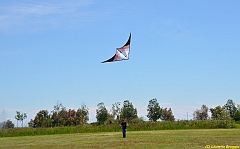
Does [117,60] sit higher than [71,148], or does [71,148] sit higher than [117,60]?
[117,60]

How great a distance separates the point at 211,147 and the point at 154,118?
60.6 meters

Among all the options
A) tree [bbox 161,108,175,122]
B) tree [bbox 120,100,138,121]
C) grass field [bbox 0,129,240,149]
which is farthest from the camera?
tree [bbox 161,108,175,122]

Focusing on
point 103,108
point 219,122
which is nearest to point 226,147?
point 219,122

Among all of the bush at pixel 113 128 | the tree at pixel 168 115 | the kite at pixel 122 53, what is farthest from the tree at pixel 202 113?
the kite at pixel 122 53

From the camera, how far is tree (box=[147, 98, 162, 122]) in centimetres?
8044

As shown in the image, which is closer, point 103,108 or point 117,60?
point 117,60

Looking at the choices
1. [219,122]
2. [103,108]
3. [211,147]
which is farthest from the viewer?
[103,108]

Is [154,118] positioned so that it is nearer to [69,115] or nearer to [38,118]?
[69,115]

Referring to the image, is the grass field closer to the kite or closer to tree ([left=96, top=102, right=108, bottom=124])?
the kite

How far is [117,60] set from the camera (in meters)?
19.2

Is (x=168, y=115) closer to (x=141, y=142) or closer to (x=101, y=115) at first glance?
(x=101, y=115)

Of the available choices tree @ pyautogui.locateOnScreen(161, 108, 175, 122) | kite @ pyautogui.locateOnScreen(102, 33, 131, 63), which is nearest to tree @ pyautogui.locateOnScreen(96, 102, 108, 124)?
tree @ pyautogui.locateOnScreen(161, 108, 175, 122)

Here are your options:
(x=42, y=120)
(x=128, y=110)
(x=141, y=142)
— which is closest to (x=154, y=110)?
(x=128, y=110)

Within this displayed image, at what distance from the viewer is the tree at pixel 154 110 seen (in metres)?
80.4
